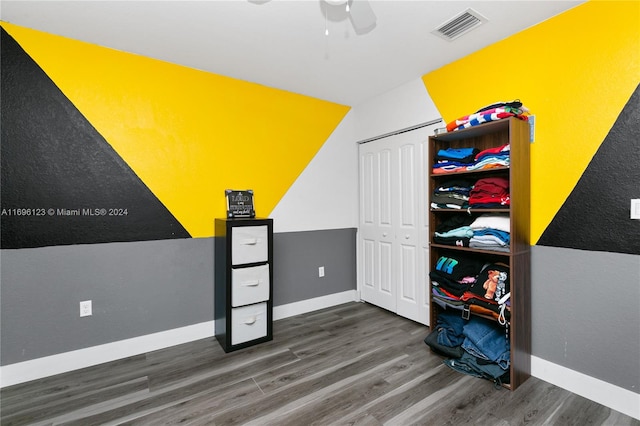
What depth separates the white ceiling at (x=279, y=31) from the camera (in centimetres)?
200

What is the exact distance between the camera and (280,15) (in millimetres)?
2080

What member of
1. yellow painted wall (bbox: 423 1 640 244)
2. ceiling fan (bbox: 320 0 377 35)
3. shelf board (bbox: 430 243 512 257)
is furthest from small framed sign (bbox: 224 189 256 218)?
yellow painted wall (bbox: 423 1 640 244)

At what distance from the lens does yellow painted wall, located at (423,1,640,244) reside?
1851 millimetres

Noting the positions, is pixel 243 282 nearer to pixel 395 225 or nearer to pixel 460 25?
pixel 395 225

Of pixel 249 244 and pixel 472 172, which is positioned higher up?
pixel 472 172

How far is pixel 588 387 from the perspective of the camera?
1.93 m

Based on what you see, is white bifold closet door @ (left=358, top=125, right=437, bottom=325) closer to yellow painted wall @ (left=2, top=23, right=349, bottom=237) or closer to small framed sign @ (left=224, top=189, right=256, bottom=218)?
yellow painted wall @ (left=2, top=23, right=349, bottom=237)

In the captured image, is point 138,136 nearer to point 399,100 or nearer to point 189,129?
point 189,129

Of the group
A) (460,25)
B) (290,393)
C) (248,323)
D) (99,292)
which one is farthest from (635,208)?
(99,292)

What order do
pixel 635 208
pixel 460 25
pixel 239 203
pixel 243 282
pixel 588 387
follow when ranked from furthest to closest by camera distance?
pixel 239 203 → pixel 243 282 → pixel 460 25 → pixel 588 387 → pixel 635 208

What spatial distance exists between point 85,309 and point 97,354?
1.26 feet

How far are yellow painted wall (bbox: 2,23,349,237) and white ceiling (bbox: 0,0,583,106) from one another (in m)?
0.14

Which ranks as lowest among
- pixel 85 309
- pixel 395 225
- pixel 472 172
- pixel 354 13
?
pixel 85 309

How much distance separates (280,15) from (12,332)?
2.97m
